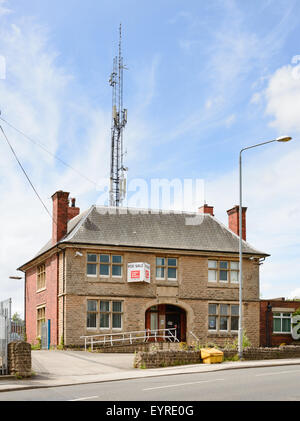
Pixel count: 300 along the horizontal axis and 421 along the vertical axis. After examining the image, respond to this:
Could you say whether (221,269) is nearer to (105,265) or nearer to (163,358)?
Result: (105,265)

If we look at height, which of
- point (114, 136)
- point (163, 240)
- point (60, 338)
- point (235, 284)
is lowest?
point (60, 338)

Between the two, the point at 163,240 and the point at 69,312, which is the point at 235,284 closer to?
the point at 163,240

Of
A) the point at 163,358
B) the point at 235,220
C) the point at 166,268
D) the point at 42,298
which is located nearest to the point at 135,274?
the point at 166,268

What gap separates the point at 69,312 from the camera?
35.0 m

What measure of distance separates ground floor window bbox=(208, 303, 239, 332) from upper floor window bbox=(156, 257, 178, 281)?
10.4 ft

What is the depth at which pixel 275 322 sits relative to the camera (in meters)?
40.6

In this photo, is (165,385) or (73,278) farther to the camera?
(73,278)

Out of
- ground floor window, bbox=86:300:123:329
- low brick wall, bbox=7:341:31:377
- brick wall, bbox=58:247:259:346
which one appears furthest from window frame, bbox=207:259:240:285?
low brick wall, bbox=7:341:31:377

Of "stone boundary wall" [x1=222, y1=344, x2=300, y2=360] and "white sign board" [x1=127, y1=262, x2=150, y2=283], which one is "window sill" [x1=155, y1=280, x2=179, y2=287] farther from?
"stone boundary wall" [x1=222, y1=344, x2=300, y2=360]

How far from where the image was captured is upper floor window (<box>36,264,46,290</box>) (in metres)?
40.5

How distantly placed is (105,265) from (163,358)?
1283cm
